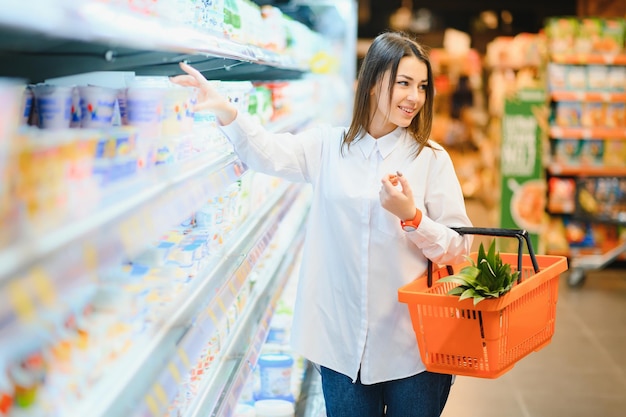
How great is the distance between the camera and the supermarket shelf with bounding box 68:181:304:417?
1.45 meters

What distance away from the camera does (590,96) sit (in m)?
7.91

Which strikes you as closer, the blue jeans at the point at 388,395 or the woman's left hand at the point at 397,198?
the woman's left hand at the point at 397,198

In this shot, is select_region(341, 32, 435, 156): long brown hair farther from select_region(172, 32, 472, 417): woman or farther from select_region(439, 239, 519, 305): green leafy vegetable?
select_region(439, 239, 519, 305): green leafy vegetable

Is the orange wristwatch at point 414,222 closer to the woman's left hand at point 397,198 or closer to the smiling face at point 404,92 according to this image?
the woman's left hand at point 397,198

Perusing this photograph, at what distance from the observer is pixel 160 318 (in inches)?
71.2

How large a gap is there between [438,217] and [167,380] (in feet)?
3.68

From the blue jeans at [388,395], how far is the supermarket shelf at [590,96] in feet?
19.3

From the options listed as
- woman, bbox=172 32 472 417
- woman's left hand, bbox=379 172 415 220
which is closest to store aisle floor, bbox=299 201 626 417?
woman, bbox=172 32 472 417

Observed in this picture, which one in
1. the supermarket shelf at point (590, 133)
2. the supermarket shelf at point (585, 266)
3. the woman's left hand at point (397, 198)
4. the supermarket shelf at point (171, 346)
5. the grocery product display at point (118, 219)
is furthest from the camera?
the supermarket shelf at point (590, 133)

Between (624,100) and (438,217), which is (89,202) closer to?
(438,217)

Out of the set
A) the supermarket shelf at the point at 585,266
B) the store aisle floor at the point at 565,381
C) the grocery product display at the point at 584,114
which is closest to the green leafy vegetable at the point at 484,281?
the store aisle floor at the point at 565,381

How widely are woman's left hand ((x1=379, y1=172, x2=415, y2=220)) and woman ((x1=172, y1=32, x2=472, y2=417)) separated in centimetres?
15

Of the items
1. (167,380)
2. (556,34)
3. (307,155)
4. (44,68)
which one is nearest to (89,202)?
(167,380)

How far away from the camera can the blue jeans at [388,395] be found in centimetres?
250
